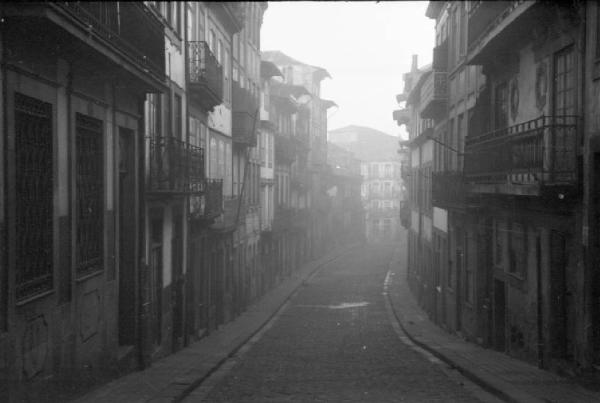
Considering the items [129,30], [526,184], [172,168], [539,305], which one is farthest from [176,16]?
[539,305]

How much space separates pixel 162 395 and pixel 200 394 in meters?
0.88

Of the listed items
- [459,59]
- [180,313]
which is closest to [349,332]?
[180,313]

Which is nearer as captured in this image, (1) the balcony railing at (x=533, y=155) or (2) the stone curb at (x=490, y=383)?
(2) the stone curb at (x=490, y=383)

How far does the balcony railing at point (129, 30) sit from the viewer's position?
10398 mm

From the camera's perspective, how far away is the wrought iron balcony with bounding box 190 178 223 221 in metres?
20.2

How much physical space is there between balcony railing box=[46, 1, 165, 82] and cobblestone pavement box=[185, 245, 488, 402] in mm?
5451

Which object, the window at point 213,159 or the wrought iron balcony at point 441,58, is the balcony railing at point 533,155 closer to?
the wrought iron balcony at point 441,58

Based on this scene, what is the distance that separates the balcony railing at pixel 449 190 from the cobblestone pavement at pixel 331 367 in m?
4.02

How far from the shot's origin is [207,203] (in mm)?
20656

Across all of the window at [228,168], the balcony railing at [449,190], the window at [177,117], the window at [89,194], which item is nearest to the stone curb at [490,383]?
the balcony railing at [449,190]

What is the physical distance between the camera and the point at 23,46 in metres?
8.73

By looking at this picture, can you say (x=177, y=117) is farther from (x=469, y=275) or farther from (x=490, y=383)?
(x=490, y=383)

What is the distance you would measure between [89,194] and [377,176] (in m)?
88.5

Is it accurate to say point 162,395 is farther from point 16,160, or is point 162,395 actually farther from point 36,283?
point 16,160
